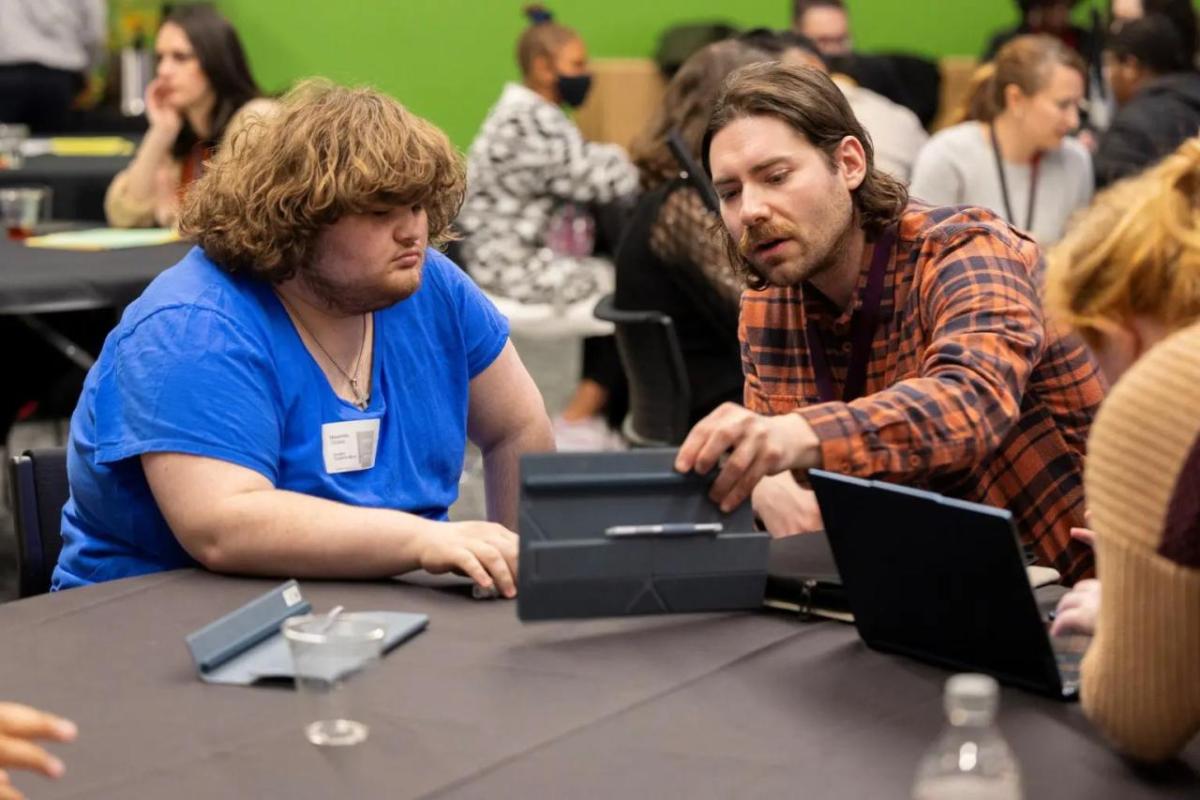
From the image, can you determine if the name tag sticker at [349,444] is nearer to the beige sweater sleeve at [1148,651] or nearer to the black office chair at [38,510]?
the black office chair at [38,510]

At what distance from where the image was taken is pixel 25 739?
1469mm

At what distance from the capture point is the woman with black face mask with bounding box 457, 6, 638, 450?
5.10 meters

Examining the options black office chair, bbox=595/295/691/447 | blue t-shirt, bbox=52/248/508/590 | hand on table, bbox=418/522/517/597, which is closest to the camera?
hand on table, bbox=418/522/517/597

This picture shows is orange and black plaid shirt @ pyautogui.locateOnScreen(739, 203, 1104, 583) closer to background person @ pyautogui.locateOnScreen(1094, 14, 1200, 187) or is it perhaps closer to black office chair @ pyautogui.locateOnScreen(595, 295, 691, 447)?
black office chair @ pyautogui.locateOnScreen(595, 295, 691, 447)

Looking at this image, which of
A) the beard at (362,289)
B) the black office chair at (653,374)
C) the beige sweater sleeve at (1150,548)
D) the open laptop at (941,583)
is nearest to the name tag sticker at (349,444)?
the beard at (362,289)

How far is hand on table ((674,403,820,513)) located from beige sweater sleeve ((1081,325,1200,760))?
1.39 ft

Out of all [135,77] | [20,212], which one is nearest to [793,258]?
[20,212]

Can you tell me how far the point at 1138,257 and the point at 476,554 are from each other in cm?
85

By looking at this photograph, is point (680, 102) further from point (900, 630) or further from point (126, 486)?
point (900, 630)

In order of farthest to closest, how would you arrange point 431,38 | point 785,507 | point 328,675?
point 431,38 → point 785,507 → point 328,675

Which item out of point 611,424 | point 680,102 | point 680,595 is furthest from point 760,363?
point 611,424

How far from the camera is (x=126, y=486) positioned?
7.07ft

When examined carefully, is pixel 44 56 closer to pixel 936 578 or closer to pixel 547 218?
pixel 547 218

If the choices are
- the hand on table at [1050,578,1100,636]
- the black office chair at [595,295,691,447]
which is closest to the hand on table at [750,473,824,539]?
the hand on table at [1050,578,1100,636]
